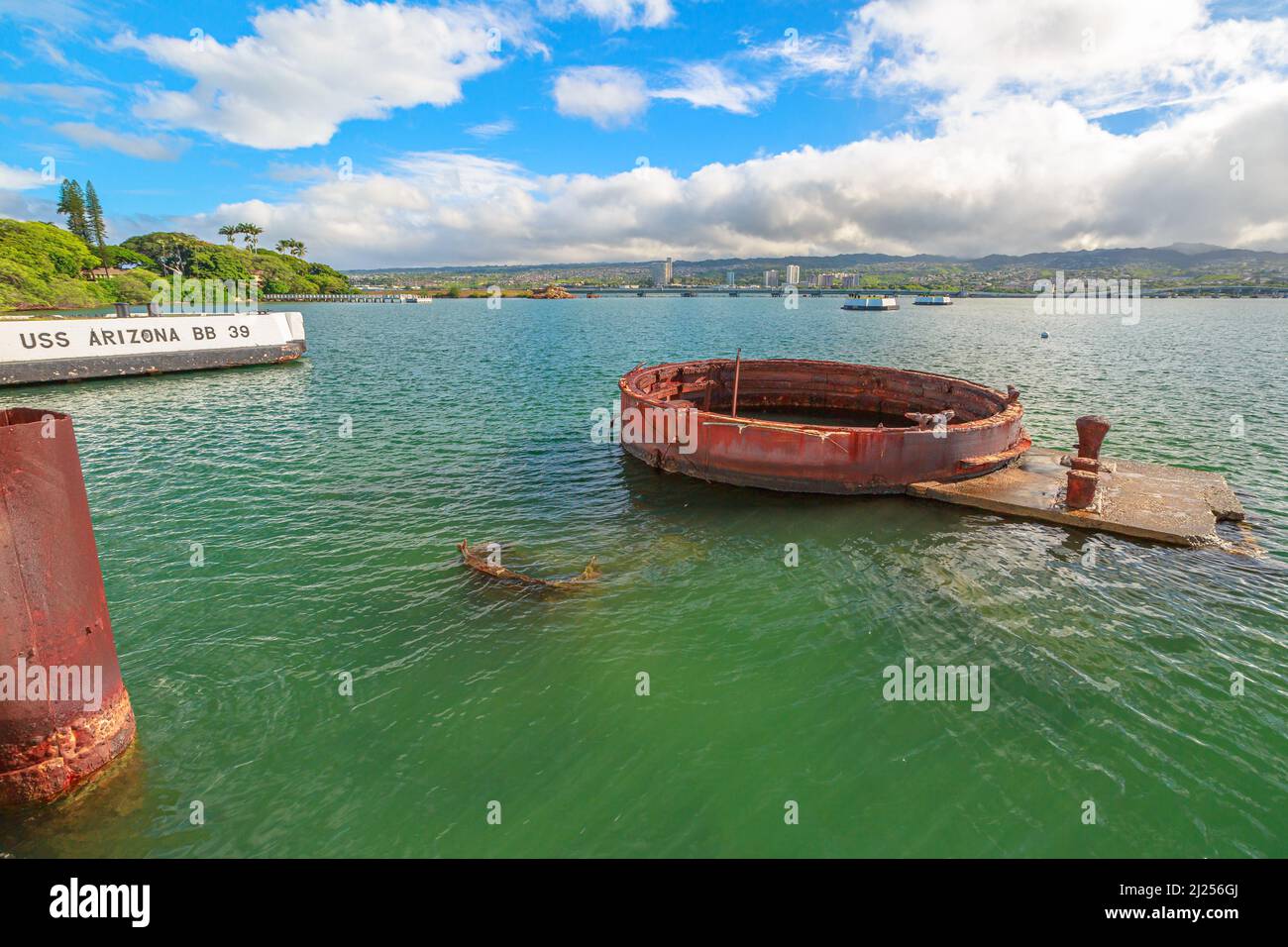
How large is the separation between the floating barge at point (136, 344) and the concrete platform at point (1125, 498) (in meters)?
49.7

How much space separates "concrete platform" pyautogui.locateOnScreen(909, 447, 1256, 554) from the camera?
14.9 m

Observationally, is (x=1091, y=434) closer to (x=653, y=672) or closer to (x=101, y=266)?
(x=653, y=672)

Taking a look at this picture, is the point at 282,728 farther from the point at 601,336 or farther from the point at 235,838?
the point at 601,336

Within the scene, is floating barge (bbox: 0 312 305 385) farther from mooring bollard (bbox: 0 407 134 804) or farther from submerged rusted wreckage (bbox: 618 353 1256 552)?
mooring bollard (bbox: 0 407 134 804)

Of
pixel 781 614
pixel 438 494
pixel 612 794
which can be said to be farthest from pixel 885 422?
pixel 612 794

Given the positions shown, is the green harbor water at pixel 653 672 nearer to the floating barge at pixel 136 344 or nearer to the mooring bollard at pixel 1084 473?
the mooring bollard at pixel 1084 473

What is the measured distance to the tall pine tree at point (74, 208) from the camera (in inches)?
5727

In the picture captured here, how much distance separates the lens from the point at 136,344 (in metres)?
40.2

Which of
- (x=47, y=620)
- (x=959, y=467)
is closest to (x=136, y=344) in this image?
(x=47, y=620)

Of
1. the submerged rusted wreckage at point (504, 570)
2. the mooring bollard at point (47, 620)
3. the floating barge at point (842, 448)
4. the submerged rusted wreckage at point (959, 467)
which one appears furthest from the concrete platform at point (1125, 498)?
the mooring bollard at point (47, 620)

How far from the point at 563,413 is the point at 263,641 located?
71.2 feet

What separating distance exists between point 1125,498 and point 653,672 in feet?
50.9

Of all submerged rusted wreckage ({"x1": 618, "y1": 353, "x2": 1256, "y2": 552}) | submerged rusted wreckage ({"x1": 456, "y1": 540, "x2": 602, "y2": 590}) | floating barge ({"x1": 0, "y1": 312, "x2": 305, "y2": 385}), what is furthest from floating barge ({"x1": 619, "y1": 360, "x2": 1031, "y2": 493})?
floating barge ({"x1": 0, "y1": 312, "x2": 305, "y2": 385})

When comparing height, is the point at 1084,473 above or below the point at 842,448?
below
